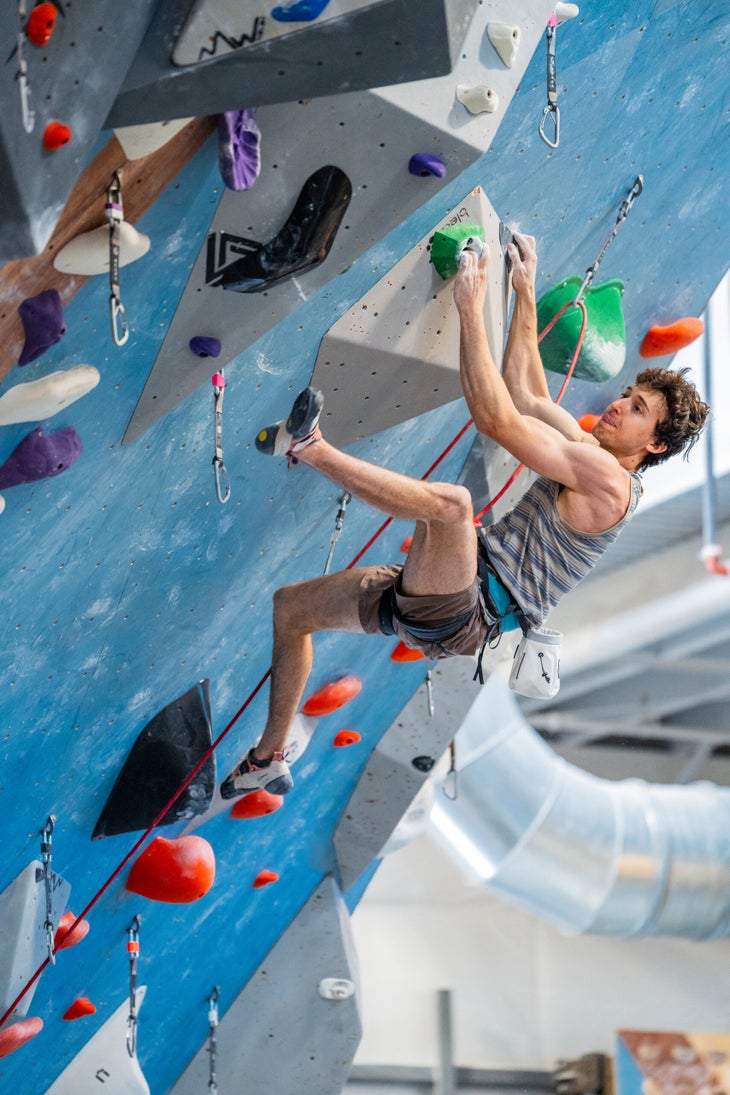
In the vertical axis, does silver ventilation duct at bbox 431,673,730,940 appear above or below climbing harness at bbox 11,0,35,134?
below

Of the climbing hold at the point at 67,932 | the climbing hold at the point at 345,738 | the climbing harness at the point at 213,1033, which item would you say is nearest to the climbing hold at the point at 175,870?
the climbing hold at the point at 67,932

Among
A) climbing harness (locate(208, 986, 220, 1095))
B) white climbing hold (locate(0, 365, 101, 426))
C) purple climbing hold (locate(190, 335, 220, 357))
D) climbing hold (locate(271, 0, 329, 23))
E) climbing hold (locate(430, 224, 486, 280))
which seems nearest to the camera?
climbing hold (locate(271, 0, 329, 23))

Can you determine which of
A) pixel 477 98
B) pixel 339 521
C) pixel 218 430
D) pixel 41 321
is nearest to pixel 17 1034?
pixel 339 521

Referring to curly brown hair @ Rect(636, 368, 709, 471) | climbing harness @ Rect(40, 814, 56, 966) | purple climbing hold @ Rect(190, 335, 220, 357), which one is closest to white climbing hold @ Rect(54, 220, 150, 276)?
purple climbing hold @ Rect(190, 335, 220, 357)

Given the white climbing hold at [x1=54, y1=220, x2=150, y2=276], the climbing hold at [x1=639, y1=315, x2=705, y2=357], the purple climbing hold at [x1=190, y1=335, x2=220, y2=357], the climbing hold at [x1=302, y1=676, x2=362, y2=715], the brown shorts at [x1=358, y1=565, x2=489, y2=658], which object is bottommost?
the climbing hold at [x1=302, y1=676, x2=362, y2=715]

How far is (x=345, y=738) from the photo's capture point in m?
3.70

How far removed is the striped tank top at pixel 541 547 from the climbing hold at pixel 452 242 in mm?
507

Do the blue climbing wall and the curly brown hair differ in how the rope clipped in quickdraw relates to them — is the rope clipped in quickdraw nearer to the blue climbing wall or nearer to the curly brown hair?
the blue climbing wall

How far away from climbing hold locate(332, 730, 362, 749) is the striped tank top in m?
1.06

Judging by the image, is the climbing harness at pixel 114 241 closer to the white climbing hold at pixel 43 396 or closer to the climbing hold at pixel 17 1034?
the white climbing hold at pixel 43 396

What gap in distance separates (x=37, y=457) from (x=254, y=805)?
155cm

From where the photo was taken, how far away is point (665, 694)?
9.06 meters

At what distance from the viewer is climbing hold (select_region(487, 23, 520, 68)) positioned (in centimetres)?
234

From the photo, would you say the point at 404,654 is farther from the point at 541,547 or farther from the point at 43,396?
the point at 43,396
